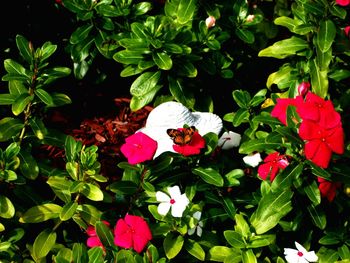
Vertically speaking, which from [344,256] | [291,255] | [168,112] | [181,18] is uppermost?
[181,18]

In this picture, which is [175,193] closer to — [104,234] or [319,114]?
[104,234]

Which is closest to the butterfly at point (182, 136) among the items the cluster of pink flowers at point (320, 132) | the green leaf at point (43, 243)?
the cluster of pink flowers at point (320, 132)

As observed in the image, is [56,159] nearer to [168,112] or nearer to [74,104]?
[74,104]

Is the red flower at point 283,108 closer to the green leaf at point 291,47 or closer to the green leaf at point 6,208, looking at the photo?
the green leaf at point 291,47

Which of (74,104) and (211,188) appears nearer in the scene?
(211,188)

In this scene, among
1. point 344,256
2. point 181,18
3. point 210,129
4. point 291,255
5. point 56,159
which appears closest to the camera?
point 291,255

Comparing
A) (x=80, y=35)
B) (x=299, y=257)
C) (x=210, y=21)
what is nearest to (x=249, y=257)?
(x=299, y=257)

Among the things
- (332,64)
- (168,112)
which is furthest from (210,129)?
(332,64)
